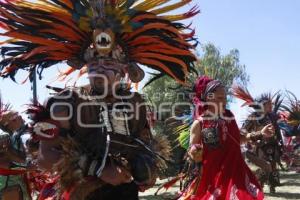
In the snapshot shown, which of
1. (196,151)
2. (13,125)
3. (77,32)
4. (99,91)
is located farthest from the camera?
(13,125)

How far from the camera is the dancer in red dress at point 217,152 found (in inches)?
213

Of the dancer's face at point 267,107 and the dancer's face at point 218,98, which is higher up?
the dancer's face at point 218,98

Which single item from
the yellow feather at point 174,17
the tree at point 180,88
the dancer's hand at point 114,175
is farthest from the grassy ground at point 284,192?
the dancer's hand at point 114,175

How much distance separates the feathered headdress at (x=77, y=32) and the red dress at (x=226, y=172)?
179cm

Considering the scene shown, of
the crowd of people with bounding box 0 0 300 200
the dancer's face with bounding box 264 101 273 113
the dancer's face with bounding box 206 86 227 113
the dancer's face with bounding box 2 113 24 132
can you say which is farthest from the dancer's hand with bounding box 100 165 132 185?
the dancer's face with bounding box 264 101 273 113

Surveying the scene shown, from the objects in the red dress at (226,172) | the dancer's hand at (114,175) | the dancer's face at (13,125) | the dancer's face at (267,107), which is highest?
the dancer's face at (267,107)

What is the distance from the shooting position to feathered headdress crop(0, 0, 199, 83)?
400cm

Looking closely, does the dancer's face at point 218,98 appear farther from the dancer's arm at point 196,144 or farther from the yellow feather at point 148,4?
the yellow feather at point 148,4

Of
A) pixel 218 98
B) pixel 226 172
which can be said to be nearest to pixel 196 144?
pixel 226 172

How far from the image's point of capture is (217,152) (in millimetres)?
5746

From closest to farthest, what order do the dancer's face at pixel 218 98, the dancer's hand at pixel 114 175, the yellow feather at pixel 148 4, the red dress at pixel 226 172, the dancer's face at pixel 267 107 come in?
the dancer's hand at pixel 114 175 < the yellow feather at pixel 148 4 < the red dress at pixel 226 172 < the dancer's face at pixel 218 98 < the dancer's face at pixel 267 107

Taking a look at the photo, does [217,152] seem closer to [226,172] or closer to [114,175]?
[226,172]

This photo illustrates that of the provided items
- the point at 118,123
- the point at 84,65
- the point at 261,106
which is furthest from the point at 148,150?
the point at 261,106

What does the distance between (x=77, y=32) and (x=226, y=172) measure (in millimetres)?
2414
